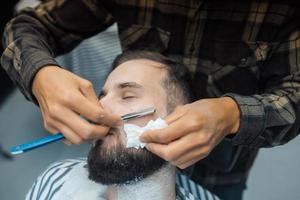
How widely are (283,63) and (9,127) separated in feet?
3.85

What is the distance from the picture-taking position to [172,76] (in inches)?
41.2

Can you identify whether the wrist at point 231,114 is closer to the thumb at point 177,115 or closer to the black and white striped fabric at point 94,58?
the thumb at point 177,115

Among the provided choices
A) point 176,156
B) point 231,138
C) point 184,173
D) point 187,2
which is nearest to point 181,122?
point 176,156

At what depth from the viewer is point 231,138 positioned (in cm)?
95

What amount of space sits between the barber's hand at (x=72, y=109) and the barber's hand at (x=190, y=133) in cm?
9

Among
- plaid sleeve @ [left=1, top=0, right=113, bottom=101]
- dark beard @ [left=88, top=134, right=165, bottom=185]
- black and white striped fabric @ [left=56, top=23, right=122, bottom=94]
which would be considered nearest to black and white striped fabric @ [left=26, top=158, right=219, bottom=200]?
dark beard @ [left=88, top=134, right=165, bottom=185]

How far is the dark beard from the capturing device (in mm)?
917

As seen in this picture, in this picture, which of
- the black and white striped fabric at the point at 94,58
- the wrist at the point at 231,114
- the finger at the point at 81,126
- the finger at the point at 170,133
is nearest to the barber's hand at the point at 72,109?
the finger at the point at 81,126

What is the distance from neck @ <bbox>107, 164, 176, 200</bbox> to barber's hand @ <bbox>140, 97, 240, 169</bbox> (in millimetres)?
122

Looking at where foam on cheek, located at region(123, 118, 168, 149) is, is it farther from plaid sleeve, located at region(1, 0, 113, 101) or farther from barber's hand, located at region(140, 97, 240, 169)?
plaid sleeve, located at region(1, 0, 113, 101)

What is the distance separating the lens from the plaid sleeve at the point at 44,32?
0.98 metres

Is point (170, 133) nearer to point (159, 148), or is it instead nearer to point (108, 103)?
point (159, 148)

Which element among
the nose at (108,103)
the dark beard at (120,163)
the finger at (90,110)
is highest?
the finger at (90,110)

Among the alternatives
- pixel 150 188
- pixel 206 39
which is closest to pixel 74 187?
pixel 150 188
